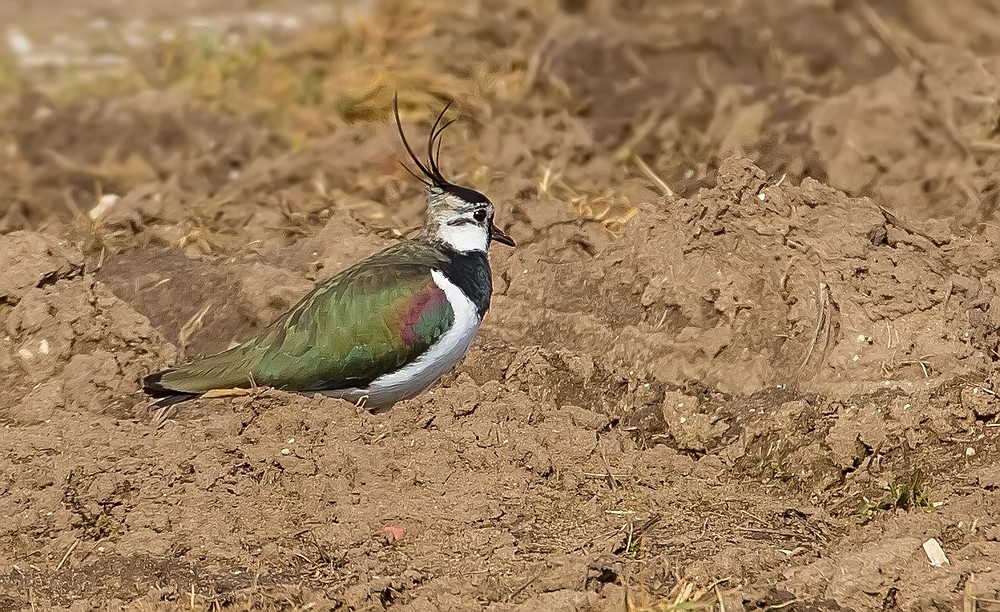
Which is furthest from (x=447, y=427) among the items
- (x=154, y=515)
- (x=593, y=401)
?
(x=154, y=515)

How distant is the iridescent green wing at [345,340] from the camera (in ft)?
20.2

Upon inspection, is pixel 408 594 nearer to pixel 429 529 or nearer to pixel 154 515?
pixel 429 529

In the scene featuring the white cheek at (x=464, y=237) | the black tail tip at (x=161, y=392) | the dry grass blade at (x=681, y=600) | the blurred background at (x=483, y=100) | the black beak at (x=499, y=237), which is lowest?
the blurred background at (x=483, y=100)

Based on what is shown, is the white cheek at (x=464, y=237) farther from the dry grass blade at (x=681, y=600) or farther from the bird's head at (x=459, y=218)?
the dry grass blade at (x=681, y=600)

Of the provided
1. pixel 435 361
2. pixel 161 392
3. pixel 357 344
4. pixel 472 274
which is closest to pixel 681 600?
pixel 435 361

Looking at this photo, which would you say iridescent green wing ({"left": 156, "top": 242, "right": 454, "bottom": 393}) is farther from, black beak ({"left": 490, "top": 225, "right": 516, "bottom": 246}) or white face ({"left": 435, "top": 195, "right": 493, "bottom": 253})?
black beak ({"left": 490, "top": 225, "right": 516, "bottom": 246})

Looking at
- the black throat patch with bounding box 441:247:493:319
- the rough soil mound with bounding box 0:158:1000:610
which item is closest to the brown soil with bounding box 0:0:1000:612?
the rough soil mound with bounding box 0:158:1000:610

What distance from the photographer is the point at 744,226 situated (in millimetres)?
6609

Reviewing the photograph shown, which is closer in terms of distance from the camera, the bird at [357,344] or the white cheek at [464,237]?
the bird at [357,344]

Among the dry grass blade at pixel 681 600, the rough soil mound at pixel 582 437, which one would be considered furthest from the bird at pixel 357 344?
the dry grass blade at pixel 681 600

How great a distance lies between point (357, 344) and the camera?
6203 mm

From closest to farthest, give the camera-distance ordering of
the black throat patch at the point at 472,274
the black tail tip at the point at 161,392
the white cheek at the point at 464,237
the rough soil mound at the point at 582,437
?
the rough soil mound at the point at 582,437, the black tail tip at the point at 161,392, the black throat patch at the point at 472,274, the white cheek at the point at 464,237

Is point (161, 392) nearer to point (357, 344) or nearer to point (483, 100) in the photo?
point (357, 344)

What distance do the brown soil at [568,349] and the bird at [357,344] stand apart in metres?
0.20
